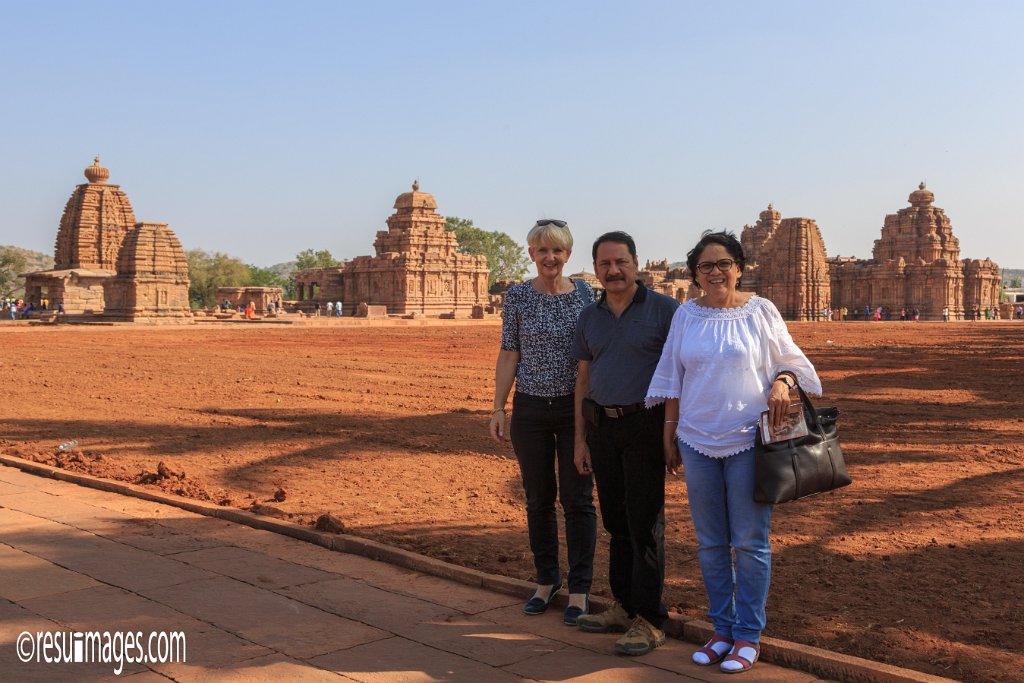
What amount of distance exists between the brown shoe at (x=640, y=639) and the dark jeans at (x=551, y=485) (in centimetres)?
43

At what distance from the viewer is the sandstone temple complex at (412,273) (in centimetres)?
5709

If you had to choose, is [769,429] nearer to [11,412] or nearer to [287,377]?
[11,412]

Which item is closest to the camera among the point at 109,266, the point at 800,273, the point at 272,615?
the point at 272,615

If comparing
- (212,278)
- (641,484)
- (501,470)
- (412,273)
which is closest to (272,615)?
(641,484)

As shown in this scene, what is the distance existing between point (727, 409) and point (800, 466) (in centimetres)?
36

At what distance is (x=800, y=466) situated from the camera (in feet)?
12.2

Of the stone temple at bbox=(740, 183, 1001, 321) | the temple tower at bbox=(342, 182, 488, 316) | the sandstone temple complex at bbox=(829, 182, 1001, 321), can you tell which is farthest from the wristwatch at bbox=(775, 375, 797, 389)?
the sandstone temple complex at bbox=(829, 182, 1001, 321)

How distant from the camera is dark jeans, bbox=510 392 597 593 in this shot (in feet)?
14.8

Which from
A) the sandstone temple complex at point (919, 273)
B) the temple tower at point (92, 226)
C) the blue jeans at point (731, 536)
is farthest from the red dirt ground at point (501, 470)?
the sandstone temple complex at point (919, 273)

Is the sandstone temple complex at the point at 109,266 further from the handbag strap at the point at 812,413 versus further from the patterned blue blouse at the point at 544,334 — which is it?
the handbag strap at the point at 812,413

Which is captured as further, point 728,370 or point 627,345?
point 627,345

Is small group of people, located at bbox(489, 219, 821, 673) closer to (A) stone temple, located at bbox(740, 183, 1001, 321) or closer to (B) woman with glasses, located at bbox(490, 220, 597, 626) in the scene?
(B) woman with glasses, located at bbox(490, 220, 597, 626)

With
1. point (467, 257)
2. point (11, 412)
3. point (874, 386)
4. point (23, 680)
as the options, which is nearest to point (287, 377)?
point (11, 412)

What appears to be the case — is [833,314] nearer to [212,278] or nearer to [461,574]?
[212,278]
